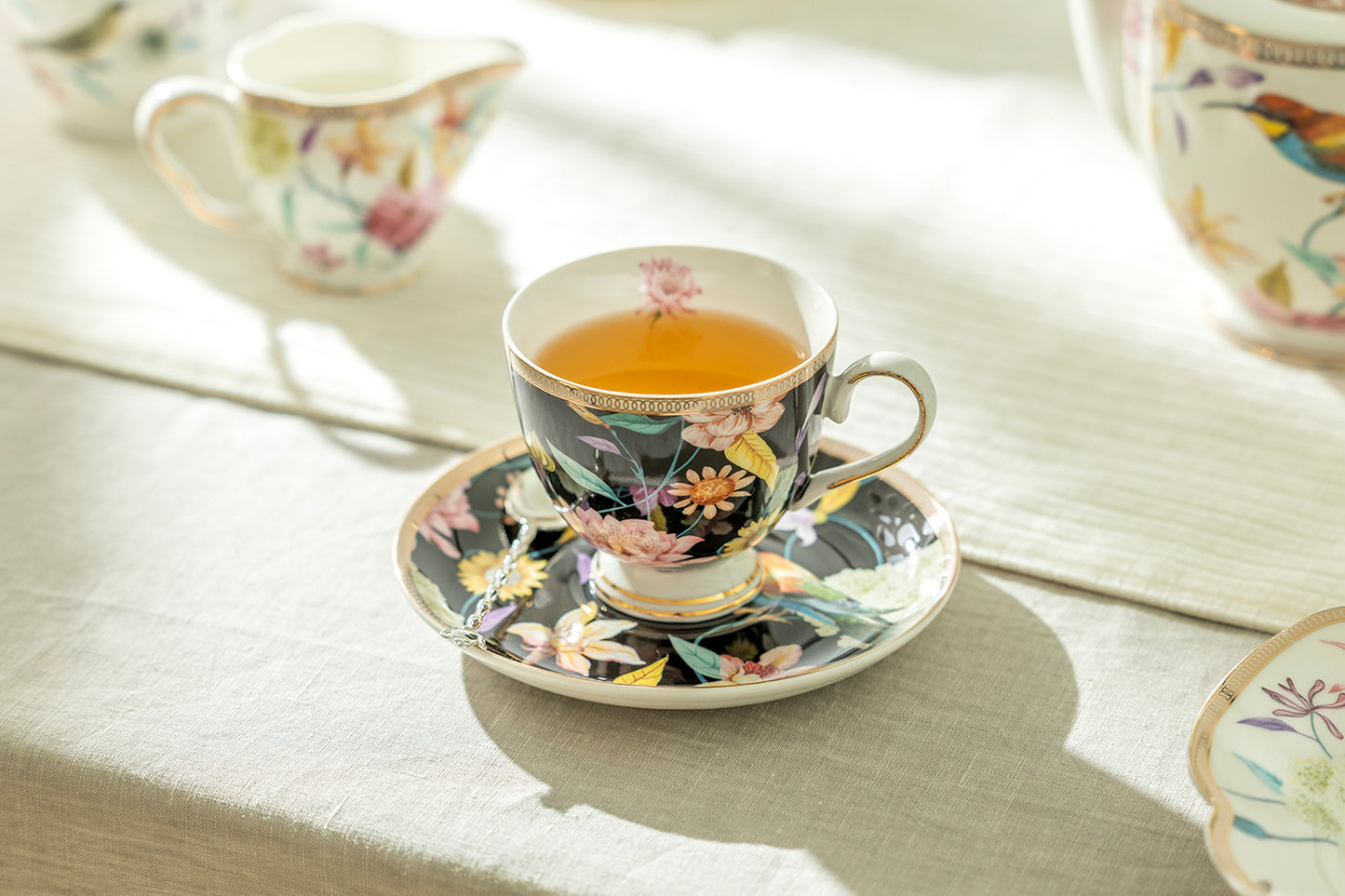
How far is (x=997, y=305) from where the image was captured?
77cm

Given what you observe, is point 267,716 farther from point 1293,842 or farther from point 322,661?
point 1293,842

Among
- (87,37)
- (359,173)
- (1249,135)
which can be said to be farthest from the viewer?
(87,37)

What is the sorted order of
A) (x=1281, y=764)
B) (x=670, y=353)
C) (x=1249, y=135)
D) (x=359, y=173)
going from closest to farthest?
(x=1281, y=764)
(x=670, y=353)
(x=1249, y=135)
(x=359, y=173)

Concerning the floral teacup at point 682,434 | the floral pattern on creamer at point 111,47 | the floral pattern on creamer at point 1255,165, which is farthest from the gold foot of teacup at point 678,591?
the floral pattern on creamer at point 111,47

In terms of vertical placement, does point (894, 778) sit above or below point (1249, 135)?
below

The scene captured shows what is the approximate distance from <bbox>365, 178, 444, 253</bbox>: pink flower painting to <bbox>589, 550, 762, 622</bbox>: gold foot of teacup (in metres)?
0.34

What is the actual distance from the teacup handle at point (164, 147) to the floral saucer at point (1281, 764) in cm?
61

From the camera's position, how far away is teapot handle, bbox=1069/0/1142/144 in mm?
700

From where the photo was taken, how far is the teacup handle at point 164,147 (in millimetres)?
738

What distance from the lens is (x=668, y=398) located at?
430 millimetres

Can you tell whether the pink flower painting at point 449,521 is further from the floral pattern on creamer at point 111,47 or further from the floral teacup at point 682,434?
the floral pattern on creamer at point 111,47

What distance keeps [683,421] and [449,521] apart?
0.48 feet

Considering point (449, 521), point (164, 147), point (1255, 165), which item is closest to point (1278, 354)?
point (1255, 165)

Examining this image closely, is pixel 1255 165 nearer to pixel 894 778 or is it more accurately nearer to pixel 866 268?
pixel 866 268
